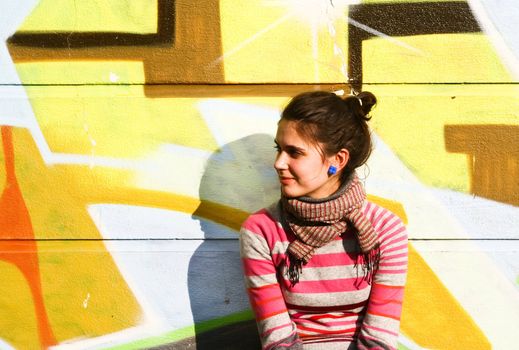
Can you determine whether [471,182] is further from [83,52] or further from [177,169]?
[83,52]

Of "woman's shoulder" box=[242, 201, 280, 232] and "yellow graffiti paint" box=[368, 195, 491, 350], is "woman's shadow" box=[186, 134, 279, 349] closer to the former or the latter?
"woman's shoulder" box=[242, 201, 280, 232]

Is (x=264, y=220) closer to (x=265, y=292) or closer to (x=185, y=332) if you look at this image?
(x=265, y=292)

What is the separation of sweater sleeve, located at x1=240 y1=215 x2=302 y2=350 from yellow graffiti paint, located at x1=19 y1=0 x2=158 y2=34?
797mm

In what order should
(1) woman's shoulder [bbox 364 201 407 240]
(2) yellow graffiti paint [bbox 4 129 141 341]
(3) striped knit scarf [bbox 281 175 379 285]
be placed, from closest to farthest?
(3) striped knit scarf [bbox 281 175 379 285] < (1) woman's shoulder [bbox 364 201 407 240] < (2) yellow graffiti paint [bbox 4 129 141 341]

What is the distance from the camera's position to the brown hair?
73.9 inches

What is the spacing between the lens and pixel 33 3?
2.24 metres

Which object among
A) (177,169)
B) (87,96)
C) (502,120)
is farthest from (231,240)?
(502,120)

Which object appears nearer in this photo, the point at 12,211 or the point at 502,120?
the point at 502,120

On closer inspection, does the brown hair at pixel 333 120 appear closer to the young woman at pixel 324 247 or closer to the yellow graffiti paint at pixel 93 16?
the young woman at pixel 324 247

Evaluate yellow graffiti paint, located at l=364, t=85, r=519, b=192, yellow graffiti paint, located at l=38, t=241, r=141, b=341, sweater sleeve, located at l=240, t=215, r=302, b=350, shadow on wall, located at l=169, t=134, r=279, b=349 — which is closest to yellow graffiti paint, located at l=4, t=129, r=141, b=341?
yellow graffiti paint, located at l=38, t=241, r=141, b=341

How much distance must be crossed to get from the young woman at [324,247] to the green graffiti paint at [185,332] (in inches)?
12.1

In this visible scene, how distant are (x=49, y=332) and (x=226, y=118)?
1.01 meters

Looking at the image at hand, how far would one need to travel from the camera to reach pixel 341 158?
1944 mm

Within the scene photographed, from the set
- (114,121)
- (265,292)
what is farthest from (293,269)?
(114,121)
